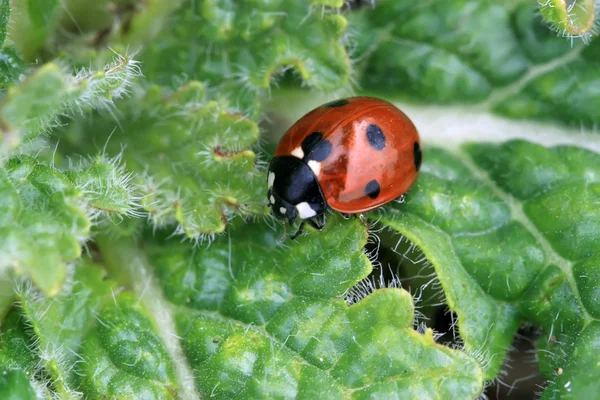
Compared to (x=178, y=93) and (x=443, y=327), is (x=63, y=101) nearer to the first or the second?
(x=178, y=93)

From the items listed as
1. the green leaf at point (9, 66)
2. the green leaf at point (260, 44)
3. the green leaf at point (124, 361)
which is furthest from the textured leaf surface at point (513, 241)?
the green leaf at point (9, 66)

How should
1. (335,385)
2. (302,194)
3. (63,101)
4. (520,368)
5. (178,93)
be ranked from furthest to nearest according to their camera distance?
(520,368)
(178,93)
(302,194)
(335,385)
(63,101)

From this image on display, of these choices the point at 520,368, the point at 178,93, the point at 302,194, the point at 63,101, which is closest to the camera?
the point at 63,101

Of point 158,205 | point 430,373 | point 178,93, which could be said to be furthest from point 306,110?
point 430,373

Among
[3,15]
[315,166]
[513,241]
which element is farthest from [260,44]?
[513,241]

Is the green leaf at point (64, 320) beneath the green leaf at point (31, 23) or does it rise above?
beneath

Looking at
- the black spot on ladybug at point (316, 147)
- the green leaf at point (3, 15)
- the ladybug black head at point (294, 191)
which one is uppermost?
the green leaf at point (3, 15)

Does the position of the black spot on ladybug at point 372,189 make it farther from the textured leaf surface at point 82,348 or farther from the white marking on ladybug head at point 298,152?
the textured leaf surface at point 82,348

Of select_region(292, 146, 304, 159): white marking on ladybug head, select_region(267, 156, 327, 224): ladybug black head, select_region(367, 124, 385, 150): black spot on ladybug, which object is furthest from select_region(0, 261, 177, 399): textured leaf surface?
select_region(367, 124, 385, 150): black spot on ladybug
